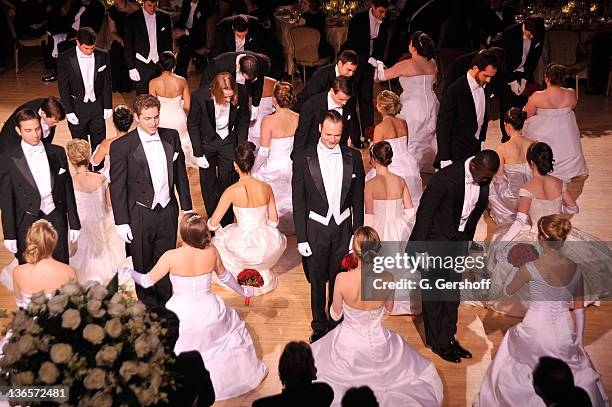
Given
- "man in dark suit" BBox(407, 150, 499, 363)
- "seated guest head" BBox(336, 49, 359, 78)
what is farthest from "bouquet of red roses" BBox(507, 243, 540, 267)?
"seated guest head" BBox(336, 49, 359, 78)

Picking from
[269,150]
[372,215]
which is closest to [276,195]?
[269,150]

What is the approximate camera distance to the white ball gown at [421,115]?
28.2ft

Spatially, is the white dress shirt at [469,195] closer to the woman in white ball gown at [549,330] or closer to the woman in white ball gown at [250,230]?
the woman in white ball gown at [549,330]

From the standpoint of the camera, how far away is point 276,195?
7.74m

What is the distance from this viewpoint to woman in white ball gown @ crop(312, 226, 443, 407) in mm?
5082

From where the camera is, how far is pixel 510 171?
743cm

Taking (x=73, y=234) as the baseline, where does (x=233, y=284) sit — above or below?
→ below

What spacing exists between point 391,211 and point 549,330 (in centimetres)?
183

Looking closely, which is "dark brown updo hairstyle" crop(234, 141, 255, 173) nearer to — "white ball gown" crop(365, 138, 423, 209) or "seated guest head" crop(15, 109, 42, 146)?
"seated guest head" crop(15, 109, 42, 146)

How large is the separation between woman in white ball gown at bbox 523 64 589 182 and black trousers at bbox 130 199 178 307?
385cm

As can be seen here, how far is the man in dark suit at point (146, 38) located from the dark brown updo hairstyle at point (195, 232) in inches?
179

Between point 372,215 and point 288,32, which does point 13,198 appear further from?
point 288,32

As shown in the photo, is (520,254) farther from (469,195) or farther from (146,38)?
(146,38)

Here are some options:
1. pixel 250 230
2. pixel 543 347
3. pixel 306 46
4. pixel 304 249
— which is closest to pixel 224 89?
pixel 250 230
